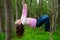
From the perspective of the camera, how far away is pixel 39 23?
3967 mm

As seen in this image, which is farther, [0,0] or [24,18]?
[0,0]

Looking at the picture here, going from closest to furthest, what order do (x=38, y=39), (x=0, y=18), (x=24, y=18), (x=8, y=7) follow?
(x=24, y=18), (x=8, y=7), (x=38, y=39), (x=0, y=18)

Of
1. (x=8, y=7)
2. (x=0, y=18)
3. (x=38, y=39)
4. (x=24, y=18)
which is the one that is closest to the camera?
(x=24, y=18)

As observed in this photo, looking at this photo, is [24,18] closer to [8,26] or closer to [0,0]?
[8,26]

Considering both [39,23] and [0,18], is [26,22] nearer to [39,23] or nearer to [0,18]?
[39,23]

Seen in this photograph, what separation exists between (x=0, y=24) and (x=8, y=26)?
833cm

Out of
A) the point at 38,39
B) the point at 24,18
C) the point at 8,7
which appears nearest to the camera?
the point at 24,18

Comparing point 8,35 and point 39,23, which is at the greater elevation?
point 39,23

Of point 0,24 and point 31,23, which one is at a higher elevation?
point 31,23

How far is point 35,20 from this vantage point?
3871 millimetres

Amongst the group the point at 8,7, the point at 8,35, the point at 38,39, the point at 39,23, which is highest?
the point at 8,7

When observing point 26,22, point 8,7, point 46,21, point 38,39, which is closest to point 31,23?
point 26,22

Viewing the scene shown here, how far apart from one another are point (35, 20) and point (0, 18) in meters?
8.77

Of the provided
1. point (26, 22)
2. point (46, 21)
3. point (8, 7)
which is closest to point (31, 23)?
point (26, 22)
